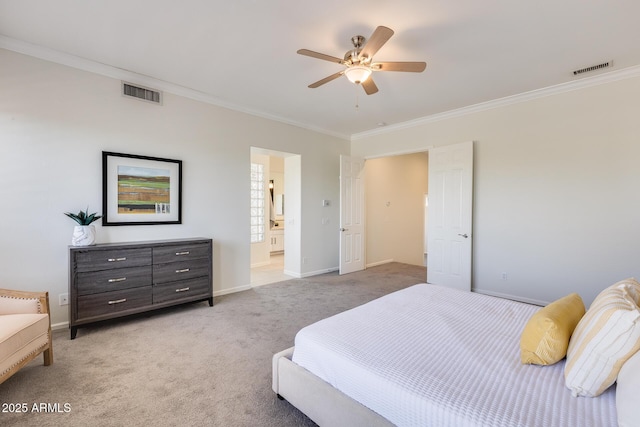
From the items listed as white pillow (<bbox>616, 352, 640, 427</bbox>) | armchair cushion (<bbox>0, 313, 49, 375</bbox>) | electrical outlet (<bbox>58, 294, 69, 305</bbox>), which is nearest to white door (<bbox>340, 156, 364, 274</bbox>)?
electrical outlet (<bbox>58, 294, 69, 305</bbox>)

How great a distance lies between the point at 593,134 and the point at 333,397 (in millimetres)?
4371

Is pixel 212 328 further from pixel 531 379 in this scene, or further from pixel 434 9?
pixel 434 9

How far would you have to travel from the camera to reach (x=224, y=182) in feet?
14.3

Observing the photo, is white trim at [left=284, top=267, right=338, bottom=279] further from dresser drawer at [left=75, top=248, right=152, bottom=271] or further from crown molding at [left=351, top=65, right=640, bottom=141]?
crown molding at [left=351, top=65, right=640, bottom=141]

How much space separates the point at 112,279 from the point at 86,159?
4.57 feet

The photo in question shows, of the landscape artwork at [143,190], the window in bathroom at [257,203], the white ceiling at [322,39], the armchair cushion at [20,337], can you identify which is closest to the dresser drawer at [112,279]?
the armchair cushion at [20,337]

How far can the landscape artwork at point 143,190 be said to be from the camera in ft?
11.4

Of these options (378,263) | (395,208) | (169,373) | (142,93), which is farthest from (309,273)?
(142,93)

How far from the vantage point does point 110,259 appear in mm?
3029

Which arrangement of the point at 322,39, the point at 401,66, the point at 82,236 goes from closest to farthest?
the point at 401,66, the point at 322,39, the point at 82,236

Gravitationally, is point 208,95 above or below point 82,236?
above

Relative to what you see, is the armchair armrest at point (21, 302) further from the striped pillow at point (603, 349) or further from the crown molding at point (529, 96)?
the crown molding at point (529, 96)

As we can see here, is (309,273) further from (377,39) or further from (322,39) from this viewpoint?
(377,39)

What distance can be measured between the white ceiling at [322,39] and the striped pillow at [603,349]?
7.57ft
